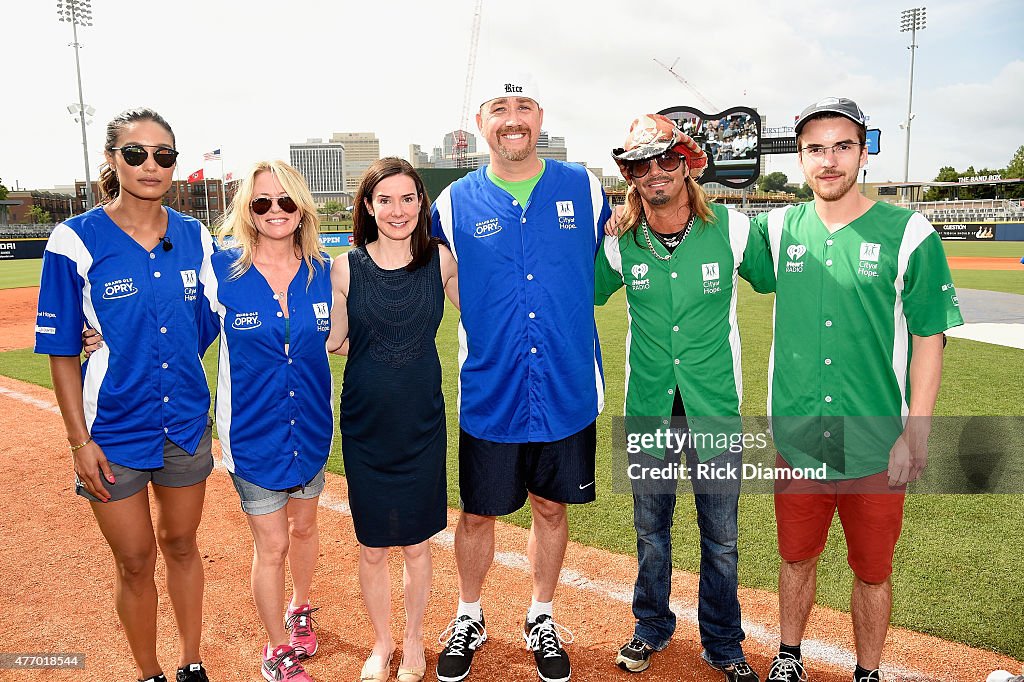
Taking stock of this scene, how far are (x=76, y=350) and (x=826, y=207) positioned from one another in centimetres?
350

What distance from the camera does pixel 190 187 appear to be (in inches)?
3196

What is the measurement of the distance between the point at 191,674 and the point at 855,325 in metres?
3.58

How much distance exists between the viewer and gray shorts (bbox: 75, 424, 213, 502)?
3092mm

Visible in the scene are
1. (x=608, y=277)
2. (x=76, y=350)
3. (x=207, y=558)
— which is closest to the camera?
(x=76, y=350)

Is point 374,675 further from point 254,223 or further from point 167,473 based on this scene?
point 254,223

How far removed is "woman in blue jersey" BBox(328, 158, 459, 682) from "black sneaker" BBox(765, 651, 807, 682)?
172cm

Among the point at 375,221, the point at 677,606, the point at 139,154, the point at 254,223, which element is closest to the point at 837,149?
the point at 375,221

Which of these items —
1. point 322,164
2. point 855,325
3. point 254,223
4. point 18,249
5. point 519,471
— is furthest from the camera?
point 322,164

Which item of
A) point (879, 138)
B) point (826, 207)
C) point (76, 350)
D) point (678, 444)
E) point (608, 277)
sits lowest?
point (678, 444)

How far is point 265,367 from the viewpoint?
3.29 meters

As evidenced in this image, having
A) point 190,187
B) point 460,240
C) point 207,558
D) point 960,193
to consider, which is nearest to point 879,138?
point 460,240

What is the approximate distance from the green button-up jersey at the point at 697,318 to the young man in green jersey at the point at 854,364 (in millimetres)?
232

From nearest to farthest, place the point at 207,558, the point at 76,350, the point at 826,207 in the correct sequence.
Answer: the point at 76,350, the point at 826,207, the point at 207,558

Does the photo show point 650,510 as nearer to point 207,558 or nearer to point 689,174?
point 689,174
